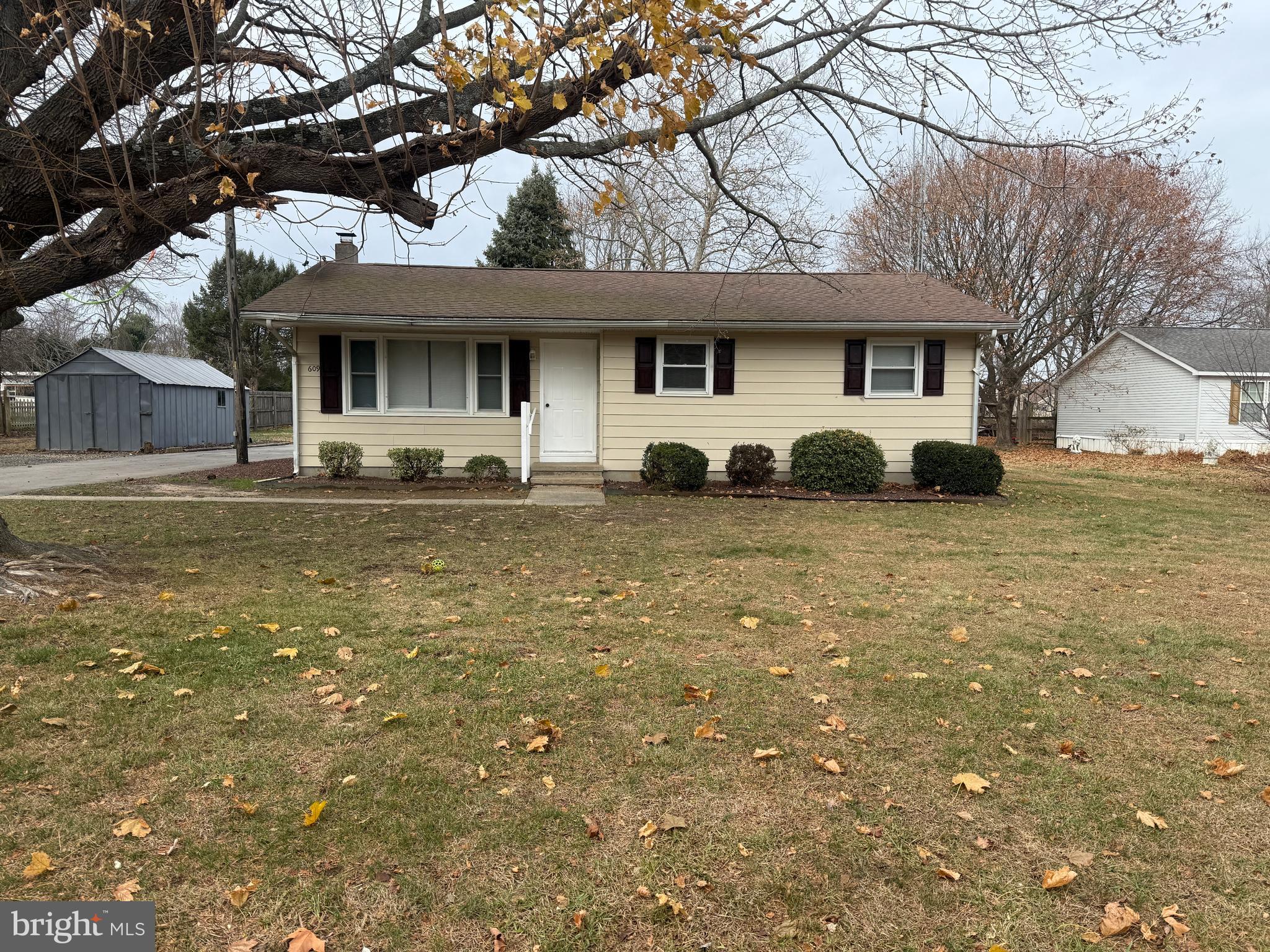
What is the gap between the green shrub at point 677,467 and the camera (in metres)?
12.6

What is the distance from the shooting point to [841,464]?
12.8 metres

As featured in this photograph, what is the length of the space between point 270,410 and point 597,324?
2128 cm

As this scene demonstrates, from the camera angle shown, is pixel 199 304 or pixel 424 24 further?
pixel 199 304

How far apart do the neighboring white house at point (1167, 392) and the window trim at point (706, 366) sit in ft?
53.0

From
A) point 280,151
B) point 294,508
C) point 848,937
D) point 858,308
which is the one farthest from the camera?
point 858,308

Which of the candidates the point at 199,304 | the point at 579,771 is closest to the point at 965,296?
the point at 579,771

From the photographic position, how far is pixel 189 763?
310cm

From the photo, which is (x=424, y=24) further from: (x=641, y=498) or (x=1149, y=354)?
(x=1149, y=354)

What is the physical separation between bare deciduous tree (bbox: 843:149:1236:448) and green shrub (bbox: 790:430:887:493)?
46.6 feet

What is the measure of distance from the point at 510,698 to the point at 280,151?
4.37 meters

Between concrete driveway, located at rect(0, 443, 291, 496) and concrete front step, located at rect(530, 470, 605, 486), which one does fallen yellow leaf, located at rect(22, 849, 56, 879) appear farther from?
concrete driveway, located at rect(0, 443, 291, 496)

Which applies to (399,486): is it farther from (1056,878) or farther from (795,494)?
(1056,878)

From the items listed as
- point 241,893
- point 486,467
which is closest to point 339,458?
point 486,467

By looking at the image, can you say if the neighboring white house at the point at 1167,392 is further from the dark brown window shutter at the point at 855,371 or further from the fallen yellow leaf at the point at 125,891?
the fallen yellow leaf at the point at 125,891
